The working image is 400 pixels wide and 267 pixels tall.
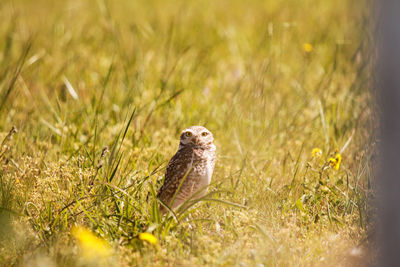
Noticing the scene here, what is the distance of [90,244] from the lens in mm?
2320

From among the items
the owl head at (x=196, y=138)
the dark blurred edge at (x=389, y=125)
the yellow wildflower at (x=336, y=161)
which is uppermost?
the dark blurred edge at (x=389, y=125)

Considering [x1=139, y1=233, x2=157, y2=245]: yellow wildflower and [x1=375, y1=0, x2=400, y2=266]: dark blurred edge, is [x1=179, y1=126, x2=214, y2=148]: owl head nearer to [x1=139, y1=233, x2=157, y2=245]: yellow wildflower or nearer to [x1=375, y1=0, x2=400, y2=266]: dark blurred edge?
[x1=139, y1=233, x2=157, y2=245]: yellow wildflower

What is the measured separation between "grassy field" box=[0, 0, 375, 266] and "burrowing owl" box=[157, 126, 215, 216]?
9 cm

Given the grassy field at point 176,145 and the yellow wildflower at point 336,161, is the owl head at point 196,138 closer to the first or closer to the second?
the grassy field at point 176,145

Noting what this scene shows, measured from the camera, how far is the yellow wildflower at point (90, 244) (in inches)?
89.2

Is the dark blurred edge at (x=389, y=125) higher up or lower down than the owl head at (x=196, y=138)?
higher up

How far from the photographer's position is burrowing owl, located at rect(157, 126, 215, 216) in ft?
9.65

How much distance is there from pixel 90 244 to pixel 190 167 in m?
0.83

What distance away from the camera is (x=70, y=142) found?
3584 millimetres

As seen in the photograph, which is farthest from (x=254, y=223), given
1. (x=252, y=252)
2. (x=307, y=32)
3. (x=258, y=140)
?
(x=307, y=32)

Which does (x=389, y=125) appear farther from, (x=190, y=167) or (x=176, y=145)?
(x=176, y=145)

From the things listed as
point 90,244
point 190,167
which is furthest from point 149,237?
point 190,167

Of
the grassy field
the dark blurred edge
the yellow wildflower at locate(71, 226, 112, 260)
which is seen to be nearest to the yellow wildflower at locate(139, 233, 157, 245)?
the grassy field

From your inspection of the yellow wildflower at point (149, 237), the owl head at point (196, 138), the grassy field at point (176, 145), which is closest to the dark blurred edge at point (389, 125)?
the grassy field at point (176, 145)
